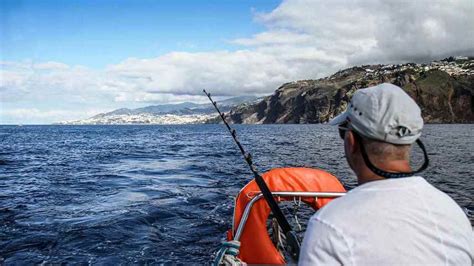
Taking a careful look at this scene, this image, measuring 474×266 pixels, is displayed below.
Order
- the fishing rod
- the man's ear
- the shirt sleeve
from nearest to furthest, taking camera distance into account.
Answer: the shirt sleeve → the man's ear → the fishing rod

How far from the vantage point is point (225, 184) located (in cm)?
1970

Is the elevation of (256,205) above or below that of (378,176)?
below

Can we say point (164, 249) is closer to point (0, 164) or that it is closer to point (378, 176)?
point (378, 176)

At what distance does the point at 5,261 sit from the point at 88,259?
1862mm

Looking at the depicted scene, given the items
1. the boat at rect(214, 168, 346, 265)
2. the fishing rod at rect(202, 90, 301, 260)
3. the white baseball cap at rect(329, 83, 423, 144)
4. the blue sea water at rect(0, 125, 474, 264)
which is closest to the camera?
the white baseball cap at rect(329, 83, 423, 144)

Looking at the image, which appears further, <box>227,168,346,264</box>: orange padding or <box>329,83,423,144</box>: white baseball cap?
<box>227,168,346,264</box>: orange padding

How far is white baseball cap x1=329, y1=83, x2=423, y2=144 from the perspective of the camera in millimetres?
2527

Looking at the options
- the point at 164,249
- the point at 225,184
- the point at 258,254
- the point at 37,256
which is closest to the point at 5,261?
the point at 37,256

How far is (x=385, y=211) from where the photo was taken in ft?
7.60

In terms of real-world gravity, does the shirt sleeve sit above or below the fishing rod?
above

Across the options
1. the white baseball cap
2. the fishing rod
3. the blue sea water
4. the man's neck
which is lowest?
the blue sea water

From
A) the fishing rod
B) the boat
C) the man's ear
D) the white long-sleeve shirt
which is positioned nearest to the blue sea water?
the boat

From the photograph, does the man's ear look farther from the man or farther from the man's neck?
the man's neck

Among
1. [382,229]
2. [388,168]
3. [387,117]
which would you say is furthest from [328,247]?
[387,117]
